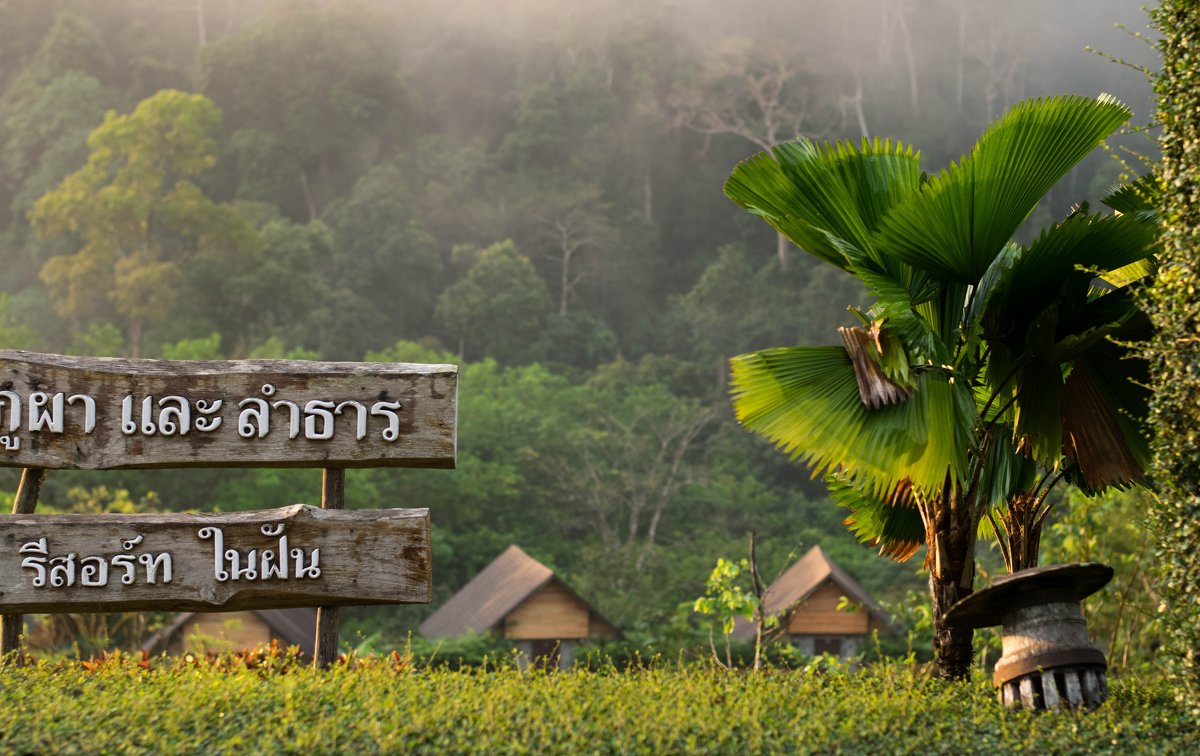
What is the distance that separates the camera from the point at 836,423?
658cm

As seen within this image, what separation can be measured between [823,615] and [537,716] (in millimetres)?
22177

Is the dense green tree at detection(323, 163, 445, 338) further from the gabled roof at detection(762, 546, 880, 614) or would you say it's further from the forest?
the gabled roof at detection(762, 546, 880, 614)

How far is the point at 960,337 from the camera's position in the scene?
274 inches

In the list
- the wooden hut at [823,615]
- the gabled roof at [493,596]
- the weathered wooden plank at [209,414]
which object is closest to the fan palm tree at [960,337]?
the weathered wooden plank at [209,414]

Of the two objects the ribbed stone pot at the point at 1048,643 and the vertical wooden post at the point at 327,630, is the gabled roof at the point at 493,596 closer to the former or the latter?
the vertical wooden post at the point at 327,630

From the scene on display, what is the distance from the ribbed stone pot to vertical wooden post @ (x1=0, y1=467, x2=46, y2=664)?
512 cm

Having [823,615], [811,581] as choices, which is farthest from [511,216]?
[811,581]

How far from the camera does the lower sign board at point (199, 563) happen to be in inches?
270

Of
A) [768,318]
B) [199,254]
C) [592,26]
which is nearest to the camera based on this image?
[199,254]

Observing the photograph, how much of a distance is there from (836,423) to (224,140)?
163 feet

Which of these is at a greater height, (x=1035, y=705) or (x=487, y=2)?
(x=487, y=2)

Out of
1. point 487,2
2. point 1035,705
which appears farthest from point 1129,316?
point 487,2

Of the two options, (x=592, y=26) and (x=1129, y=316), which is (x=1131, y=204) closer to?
(x=1129, y=316)

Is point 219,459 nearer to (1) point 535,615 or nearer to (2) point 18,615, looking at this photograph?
(2) point 18,615
